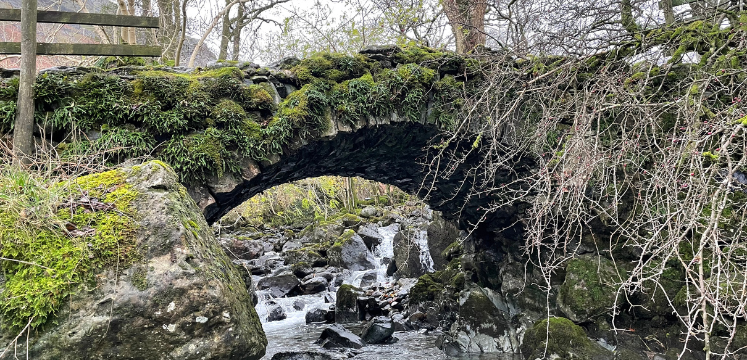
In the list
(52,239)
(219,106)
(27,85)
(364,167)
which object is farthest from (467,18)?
(52,239)

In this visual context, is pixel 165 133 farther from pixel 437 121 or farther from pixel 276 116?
pixel 437 121

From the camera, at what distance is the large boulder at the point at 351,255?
1266 cm

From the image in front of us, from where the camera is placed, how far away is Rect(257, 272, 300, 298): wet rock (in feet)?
35.4

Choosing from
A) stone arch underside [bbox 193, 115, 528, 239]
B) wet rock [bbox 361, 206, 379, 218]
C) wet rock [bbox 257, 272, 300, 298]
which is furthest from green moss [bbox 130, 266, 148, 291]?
wet rock [bbox 361, 206, 379, 218]

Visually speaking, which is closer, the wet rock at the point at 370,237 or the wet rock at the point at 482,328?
the wet rock at the point at 482,328

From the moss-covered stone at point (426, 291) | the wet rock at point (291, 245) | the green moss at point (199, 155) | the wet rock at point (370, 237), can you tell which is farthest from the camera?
the wet rock at point (291, 245)

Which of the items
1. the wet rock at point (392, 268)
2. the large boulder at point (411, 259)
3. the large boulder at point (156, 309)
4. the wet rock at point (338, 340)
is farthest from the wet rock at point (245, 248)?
the large boulder at point (156, 309)

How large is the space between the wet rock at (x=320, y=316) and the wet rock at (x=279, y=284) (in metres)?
1.43

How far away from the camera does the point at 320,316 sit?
9516 millimetres

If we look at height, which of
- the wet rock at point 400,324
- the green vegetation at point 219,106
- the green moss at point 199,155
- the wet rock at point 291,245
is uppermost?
the green vegetation at point 219,106

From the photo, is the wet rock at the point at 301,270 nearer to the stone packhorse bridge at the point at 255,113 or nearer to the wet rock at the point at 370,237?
the wet rock at the point at 370,237

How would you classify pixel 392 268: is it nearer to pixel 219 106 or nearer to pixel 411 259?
pixel 411 259

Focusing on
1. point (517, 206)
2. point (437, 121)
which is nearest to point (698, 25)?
point (437, 121)

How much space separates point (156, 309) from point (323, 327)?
683 centimetres
